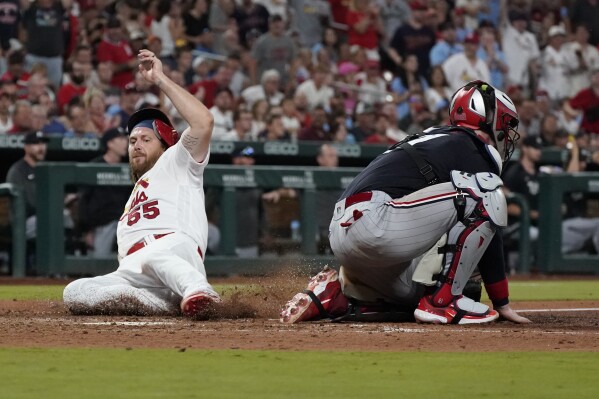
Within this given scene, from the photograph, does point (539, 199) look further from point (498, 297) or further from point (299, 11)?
point (498, 297)

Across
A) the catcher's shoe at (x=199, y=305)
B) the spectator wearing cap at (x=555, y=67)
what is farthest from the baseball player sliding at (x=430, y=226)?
the spectator wearing cap at (x=555, y=67)

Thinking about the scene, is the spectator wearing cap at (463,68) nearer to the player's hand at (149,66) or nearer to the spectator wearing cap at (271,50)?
the spectator wearing cap at (271,50)

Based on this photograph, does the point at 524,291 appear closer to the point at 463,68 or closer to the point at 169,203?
the point at 169,203

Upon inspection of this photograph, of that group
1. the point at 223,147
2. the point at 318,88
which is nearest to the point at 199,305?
the point at 223,147

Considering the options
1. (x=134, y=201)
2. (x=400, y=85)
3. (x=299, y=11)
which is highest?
(x=299, y=11)

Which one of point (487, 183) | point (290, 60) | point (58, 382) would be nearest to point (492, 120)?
point (487, 183)

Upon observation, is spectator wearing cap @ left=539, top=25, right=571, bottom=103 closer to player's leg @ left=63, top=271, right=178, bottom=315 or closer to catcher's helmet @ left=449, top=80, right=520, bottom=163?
catcher's helmet @ left=449, top=80, right=520, bottom=163
